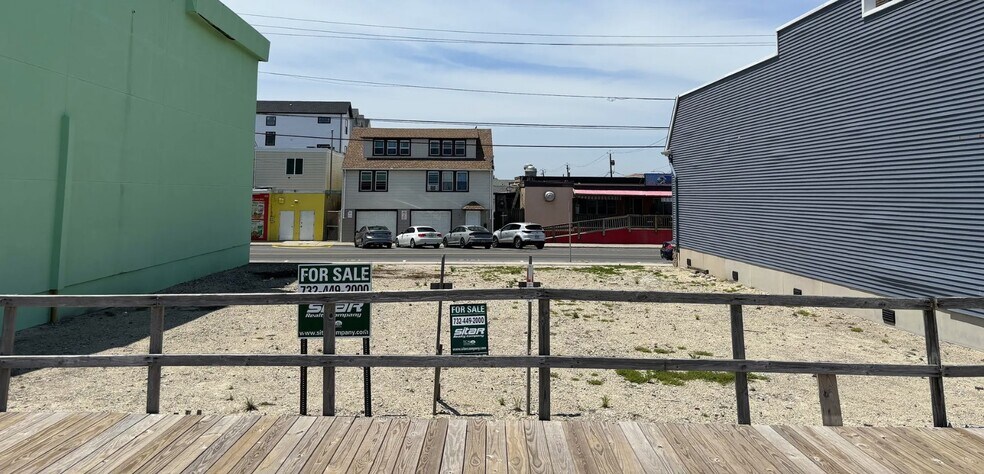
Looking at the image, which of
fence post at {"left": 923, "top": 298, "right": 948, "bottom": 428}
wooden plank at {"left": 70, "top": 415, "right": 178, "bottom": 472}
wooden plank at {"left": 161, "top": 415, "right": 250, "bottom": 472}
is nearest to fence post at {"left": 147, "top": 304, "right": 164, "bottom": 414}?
wooden plank at {"left": 70, "top": 415, "right": 178, "bottom": 472}

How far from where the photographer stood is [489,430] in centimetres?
449

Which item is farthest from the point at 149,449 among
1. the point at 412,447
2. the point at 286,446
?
the point at 412,447

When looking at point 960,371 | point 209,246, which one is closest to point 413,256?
point 209,246

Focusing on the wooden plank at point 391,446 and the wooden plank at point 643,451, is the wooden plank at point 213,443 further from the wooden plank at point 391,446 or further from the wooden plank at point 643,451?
the wooden plank at point 643,451

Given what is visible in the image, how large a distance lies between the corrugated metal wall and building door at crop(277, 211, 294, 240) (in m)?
33.2

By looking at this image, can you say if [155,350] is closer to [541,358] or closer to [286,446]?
[286,446]

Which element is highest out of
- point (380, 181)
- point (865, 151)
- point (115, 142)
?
point (380, 181)

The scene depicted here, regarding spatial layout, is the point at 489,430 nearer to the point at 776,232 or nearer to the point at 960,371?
the point at 960,371

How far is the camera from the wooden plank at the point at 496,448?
3777mm

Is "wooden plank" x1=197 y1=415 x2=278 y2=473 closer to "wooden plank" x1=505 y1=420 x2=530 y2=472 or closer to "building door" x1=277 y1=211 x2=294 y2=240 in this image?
"wooden plank" x1=505 y1=420 x2=530 y2=472

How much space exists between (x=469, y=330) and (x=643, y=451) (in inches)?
98.1

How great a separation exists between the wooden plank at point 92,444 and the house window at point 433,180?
3791 centimetres

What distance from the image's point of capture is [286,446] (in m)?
4.12

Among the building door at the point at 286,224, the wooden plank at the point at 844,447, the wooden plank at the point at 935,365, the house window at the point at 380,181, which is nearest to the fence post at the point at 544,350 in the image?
the wooden plank at the point at 844,447
